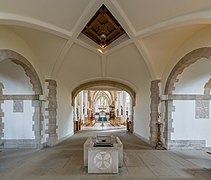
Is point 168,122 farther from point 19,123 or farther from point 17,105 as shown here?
point 17,105

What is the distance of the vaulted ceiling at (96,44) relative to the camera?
388cm

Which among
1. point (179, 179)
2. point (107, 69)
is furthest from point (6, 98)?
point (179, 179)

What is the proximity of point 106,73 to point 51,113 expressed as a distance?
9.65ft

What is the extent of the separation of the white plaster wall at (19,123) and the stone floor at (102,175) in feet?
1.99

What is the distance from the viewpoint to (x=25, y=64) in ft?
18.9

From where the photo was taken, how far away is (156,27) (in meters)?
4.75

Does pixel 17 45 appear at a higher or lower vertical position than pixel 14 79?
higher

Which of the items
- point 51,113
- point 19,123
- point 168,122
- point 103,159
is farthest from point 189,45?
point 19,123

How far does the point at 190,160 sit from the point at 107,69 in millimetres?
4560

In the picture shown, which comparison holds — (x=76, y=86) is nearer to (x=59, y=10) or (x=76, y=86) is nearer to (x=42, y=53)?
(x=42, y=53)

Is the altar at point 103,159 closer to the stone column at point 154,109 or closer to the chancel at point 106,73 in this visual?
the chancel at point 106,73

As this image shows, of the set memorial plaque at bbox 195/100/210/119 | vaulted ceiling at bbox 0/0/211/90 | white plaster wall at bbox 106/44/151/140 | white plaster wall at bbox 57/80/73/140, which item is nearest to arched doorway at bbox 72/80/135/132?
white plaster wall at bbox 106/44/151/140

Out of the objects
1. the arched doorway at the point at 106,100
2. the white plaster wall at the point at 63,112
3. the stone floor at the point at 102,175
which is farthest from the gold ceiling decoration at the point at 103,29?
the arched doorway at the point at 106,100

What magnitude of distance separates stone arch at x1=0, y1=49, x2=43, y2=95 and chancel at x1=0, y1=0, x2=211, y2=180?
1.0 inches
